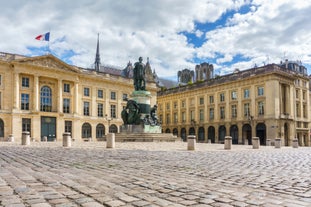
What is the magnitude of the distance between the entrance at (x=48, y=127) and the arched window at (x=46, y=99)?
5.06ft

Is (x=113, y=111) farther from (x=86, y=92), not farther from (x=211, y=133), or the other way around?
(x=211, y=133)

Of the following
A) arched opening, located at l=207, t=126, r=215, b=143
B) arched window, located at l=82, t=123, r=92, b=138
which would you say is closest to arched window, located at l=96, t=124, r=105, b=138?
arched window, located at l=82, t=123, r=92, b=138

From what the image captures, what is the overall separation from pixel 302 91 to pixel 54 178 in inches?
2165

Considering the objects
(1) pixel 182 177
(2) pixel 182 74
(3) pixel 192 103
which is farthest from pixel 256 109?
(2) pixel 182 74

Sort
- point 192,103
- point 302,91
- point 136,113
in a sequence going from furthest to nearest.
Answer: point 192,103 → point 302,91 → point 136,113

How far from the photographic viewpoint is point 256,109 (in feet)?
156

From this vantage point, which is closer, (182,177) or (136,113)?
(182,177)

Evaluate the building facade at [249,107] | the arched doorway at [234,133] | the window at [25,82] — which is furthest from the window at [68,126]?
the arched doorway at [234,133]

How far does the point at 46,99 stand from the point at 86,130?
8.36 m

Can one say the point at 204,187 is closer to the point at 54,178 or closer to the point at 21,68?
the point at 54,178

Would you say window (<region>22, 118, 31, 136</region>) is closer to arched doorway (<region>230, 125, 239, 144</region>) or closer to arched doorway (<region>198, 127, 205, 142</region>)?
arched doorway (<region>198, 127, 205, 142</region>)

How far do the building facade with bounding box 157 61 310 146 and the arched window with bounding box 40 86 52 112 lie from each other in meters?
26.5

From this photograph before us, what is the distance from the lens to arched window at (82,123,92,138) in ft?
163

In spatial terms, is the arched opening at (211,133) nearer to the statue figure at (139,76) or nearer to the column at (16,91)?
the statue figure at (139,76)
